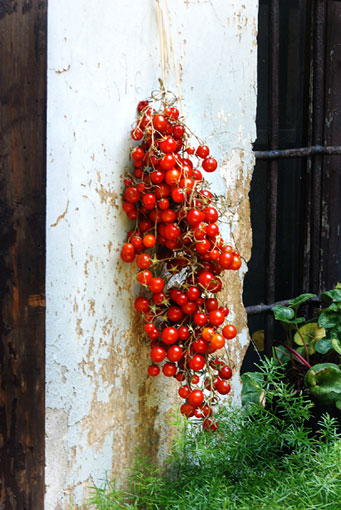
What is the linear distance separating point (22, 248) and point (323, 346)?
3.77ft

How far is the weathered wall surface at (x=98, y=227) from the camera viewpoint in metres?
1.60

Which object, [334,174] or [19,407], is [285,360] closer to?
[334,174]

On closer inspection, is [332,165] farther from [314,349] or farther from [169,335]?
[169,335]

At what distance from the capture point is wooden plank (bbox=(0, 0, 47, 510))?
1469mm

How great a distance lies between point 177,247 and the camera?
Result: 1724mm

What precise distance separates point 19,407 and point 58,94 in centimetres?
72

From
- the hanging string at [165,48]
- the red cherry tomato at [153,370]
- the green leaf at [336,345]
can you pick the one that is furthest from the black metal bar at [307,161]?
the red cherry tomato at [153,370]

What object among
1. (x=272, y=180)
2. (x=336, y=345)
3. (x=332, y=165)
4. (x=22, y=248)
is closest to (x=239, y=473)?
(x=336, y=345)

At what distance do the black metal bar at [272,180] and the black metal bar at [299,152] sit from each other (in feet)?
0.09

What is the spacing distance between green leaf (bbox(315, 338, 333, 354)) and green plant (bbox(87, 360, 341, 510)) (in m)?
0.28

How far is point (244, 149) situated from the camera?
6.83 feet

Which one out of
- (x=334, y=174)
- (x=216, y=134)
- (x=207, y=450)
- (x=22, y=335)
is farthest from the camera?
(x=334, y=174)

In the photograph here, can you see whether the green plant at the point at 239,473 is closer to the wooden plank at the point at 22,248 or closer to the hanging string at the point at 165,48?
the wooden plank at the point at 22,248

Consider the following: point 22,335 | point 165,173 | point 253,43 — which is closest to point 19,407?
point 22,335
